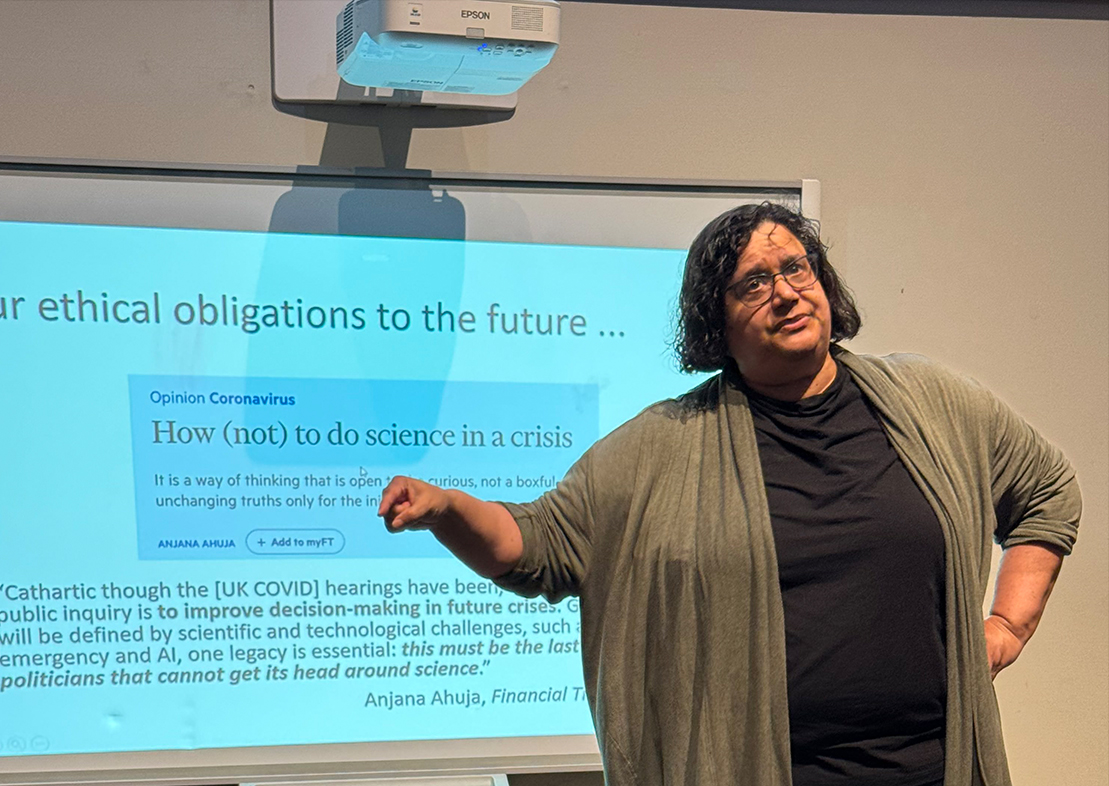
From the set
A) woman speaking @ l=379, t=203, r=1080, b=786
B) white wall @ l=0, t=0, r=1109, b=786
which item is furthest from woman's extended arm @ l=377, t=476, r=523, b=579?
white wall @ l=0, t=0, r=1109, b=786

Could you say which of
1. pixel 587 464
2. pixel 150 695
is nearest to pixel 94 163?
pixel 150 695

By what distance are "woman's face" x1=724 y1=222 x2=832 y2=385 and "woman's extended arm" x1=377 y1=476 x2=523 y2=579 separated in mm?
418

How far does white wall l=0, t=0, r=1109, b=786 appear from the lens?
6.94ft

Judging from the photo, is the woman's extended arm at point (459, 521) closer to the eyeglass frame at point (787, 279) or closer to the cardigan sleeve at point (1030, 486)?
the eyeglass frame at point (787, 279)

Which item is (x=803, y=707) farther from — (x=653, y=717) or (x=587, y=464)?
(x=587, y=464)

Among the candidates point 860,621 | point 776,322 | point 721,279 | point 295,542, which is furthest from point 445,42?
point 860,621

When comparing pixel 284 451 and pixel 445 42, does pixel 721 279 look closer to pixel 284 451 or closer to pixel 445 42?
pixel 445 42

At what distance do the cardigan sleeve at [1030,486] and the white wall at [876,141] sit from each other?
0.75m

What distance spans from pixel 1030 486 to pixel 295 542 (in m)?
1.34

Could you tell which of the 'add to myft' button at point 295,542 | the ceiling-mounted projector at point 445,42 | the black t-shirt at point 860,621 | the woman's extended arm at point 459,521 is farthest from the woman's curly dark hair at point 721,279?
the 'add to myft' button at point 295,542

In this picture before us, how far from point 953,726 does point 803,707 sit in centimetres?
21

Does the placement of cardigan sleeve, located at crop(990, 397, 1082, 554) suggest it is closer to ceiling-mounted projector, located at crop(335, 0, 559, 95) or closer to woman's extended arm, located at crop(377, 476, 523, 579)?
woman's extended arm, located at crop(377, 476, 523, 579)

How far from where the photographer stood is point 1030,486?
64.1 inches

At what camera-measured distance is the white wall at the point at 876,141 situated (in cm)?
212
